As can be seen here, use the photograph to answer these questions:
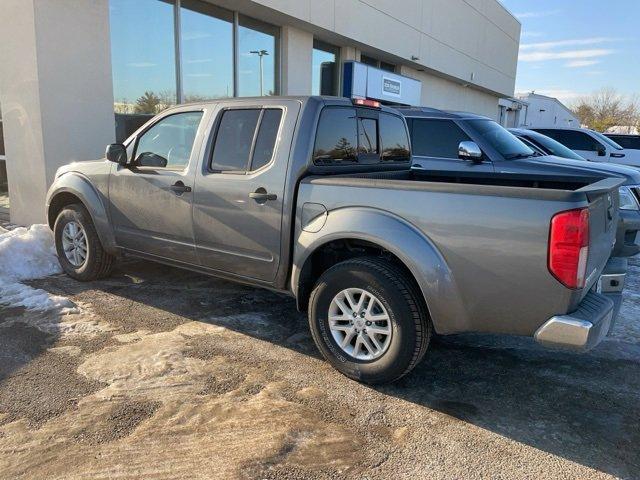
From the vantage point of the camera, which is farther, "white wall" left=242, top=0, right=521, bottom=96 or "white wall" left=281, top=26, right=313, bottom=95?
"white wall" left=242, top=0, right=521, bottom=96

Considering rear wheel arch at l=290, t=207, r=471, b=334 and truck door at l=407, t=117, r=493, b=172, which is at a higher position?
truck door at l=407, t=117, r=493, b=172

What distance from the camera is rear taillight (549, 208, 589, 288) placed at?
2.77m

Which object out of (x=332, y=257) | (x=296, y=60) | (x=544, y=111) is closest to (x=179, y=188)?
(x=332, y=257)

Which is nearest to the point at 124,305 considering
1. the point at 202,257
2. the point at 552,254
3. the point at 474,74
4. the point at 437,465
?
the point at 202,257

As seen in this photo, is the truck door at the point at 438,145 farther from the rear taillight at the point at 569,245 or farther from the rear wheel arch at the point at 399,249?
the rear taillight at the point at 569,245

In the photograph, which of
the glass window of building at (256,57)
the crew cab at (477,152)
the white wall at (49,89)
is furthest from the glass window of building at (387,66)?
the white wall at (49,89)

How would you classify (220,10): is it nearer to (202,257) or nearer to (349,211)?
(202,257)

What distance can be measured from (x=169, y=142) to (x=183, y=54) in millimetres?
5660

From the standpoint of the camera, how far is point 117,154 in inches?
191

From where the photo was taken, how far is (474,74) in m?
23.5

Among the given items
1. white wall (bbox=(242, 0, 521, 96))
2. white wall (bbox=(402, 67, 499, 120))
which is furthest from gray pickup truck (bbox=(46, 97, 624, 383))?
white wall (bbox=(402, 67, 499, 120))

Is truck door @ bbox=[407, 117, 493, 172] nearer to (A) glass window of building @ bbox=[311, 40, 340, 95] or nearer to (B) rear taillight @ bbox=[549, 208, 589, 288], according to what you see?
(B) rear taillight @ bbox=[549, 208, 589, 288]

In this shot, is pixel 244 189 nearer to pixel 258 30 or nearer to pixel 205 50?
pixel 205 50

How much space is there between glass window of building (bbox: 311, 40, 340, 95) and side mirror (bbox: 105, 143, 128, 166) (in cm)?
902
